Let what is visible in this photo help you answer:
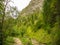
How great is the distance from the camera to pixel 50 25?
74.0 feet

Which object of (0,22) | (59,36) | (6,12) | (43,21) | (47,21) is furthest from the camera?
(43,21)

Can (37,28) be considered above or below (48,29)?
above

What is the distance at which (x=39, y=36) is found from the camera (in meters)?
24.0

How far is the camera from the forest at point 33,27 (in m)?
13.8

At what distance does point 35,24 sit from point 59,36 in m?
17.4

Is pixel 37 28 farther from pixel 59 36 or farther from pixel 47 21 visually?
pixel 59 36

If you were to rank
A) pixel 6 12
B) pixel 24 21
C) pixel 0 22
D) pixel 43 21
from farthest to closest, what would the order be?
pixel 24 21 → pixel 43 21 → pixel 0 22 → pixel 6 12

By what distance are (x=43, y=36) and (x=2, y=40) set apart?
5492mm

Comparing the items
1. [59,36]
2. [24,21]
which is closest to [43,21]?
[24,21]

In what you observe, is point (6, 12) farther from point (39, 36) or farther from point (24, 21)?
point (24, 21)

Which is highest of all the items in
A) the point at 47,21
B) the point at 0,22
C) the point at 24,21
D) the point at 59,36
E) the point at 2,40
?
the point at 24,21

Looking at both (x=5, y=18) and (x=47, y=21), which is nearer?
(x=5, y=18)

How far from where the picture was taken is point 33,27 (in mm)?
28047

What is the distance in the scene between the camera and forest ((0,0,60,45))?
13792 millimetres
